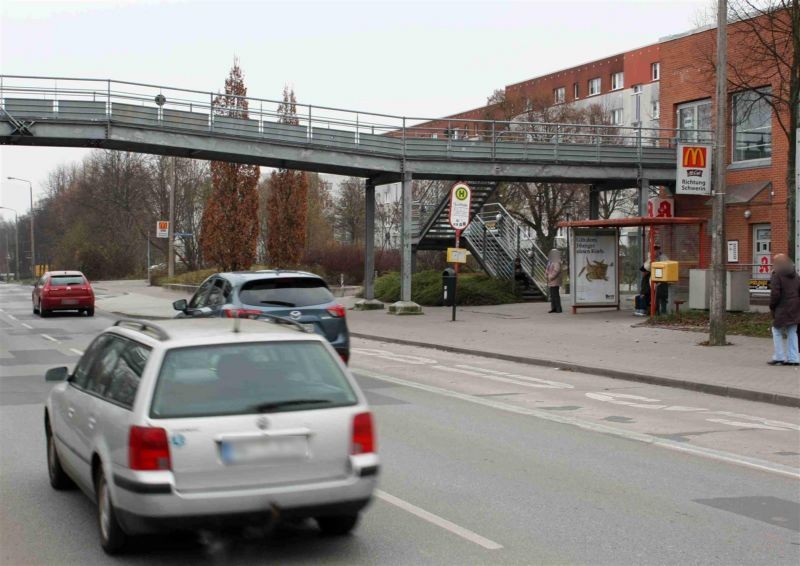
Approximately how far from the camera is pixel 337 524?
5.89 m

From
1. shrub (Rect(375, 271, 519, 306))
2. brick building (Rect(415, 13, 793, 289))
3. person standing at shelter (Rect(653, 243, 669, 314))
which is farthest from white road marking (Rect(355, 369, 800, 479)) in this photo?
shrub (Rect(375, 271, 519, 306))

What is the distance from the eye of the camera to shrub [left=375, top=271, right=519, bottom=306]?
32531mm

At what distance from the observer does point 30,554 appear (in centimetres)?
563

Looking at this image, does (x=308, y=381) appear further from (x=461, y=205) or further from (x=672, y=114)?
(x=672, y=114)

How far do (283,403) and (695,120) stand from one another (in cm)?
3070

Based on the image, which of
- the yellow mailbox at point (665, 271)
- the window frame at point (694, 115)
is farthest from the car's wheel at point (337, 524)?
the window frame at point (694, 115)

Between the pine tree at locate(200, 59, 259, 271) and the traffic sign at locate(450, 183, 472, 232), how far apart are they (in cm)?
2021

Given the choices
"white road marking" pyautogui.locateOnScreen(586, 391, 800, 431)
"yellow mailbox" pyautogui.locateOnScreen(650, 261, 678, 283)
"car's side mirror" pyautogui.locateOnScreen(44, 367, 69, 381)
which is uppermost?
"yellow mailbox" pyautogui.locateOnScreen(650, 261, 678, 283)

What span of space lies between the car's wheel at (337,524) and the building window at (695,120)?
28736mm

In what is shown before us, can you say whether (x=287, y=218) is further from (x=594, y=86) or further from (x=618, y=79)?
(x=594, y=86)

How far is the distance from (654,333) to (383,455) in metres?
14.2

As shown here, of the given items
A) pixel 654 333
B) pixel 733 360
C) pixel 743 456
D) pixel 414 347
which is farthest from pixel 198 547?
pixel 654 333

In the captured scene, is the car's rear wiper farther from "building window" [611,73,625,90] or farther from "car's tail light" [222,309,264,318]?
"building window" [611,73,625,90]

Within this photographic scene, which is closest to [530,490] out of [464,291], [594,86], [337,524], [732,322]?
[337,524]
